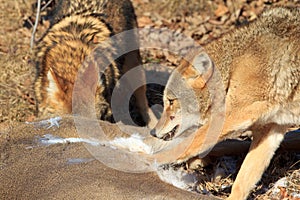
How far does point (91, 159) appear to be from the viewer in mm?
4023

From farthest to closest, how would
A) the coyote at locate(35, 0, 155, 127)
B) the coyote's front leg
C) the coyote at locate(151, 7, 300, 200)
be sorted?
1. the coyote at locate(35, 0, 155, 127)
2. the coyote's front leg
3. the coyote at locate(151, 7, 300, 200)

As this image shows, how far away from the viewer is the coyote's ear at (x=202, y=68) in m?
4.20

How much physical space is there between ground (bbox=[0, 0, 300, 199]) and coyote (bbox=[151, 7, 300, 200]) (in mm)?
381

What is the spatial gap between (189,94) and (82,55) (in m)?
1.86

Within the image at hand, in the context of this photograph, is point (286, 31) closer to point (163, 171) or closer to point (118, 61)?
point (163, 171)

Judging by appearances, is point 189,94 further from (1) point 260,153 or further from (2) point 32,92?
(2) point 32,92

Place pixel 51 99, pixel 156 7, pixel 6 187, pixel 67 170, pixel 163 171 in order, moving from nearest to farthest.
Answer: pixel 6 187
pixel 67 170
pixel 163 171
pixel 51 99
pixel 156 7

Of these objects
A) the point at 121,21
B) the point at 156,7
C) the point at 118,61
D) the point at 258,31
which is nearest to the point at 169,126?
the point at 258,31

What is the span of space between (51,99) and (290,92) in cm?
239

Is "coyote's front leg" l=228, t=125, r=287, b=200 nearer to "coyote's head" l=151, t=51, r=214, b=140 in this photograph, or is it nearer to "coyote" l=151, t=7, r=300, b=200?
"coyote" l=151, t=7, r=300, b=200

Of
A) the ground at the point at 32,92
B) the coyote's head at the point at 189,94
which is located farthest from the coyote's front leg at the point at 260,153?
the coyote's head at the point at 189,94

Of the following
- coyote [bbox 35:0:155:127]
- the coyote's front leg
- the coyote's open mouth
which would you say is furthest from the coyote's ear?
coyote [bbox 35:0:155:127]

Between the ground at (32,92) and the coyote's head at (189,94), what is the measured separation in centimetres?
59

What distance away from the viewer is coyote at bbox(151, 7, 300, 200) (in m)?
4.05
